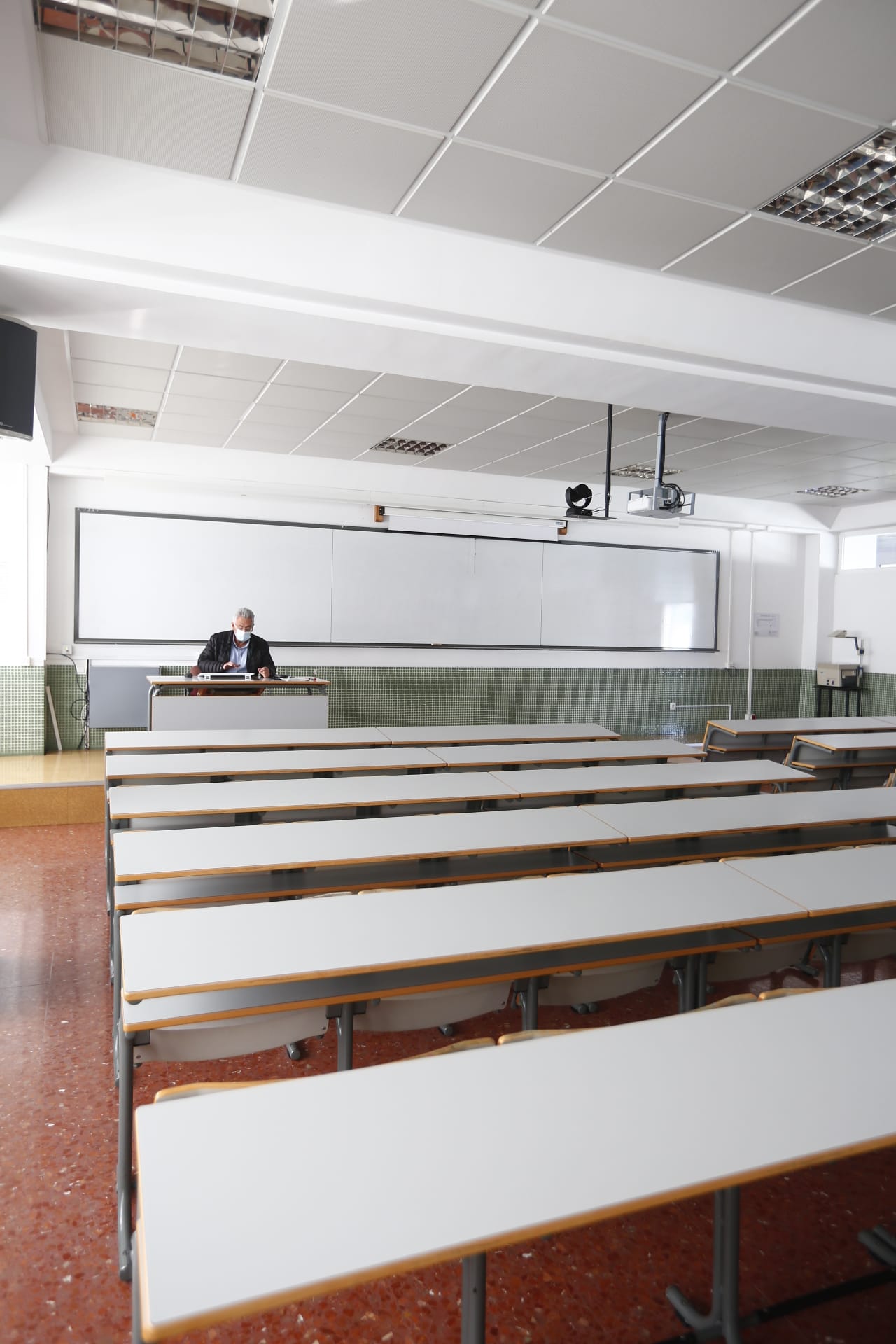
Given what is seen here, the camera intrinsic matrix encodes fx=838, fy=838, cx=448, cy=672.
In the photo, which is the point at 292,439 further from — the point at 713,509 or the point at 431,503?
the point at 713,509

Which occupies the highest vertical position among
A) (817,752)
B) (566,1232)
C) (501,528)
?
(501,528)

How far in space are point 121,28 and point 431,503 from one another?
248 inches

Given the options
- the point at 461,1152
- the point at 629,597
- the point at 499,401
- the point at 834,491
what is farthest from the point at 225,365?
the point at 834,491

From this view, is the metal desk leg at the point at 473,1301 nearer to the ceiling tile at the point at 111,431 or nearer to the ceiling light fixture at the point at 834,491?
the ceiling tile at the point at 111,431

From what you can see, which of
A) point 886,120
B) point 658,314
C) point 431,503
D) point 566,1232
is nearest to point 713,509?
point 431,503

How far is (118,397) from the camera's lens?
20.9ft

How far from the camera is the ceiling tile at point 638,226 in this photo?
11.3 ft

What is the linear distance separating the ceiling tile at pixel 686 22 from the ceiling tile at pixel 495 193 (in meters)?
0.70

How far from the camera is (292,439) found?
7.63m

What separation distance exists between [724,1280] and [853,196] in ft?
12.2

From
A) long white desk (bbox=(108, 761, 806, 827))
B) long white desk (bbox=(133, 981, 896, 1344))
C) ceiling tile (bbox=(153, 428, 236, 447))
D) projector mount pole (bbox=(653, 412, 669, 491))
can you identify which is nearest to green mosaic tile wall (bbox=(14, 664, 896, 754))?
ceiling tile (bbox=(153, 428, 236, 447))

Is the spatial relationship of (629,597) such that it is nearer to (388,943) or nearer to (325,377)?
(325,377)

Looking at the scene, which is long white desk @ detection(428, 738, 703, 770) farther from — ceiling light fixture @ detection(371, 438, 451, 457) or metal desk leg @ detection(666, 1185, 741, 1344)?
ceiling light fixture @ detection(371, 438, 451, 457)

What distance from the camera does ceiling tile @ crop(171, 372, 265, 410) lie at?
19.0 ft
